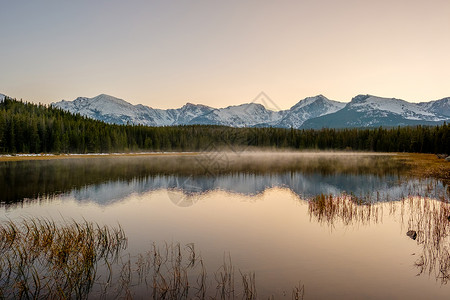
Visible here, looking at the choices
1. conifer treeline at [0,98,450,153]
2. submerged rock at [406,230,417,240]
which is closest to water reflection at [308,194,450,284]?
submerged rock at [406,230,417,240]

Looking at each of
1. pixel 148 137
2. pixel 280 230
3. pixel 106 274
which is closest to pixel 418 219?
pixel 280 230

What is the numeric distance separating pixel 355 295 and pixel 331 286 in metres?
1.02

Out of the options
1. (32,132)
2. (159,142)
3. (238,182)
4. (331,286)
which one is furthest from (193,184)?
(159,142)

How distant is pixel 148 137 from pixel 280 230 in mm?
153981

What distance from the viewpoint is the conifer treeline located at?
112562mm

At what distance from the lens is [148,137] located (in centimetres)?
16850

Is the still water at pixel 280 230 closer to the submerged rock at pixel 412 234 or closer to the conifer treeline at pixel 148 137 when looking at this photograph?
the submerged rock at pixel 412 234

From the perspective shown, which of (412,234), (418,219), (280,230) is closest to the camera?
(412,234)

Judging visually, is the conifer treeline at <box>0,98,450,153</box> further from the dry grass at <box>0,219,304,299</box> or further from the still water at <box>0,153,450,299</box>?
the dry grass at <box>0,219,304,299</box>

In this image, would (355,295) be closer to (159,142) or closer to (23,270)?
(23,270)

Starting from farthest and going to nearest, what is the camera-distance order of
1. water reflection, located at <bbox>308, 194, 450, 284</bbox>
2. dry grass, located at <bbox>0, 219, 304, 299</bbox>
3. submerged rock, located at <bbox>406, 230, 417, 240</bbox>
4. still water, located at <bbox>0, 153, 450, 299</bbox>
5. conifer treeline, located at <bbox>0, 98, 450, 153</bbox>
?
conifer treeline, located at <bbox>0, 98, 450, 153</bbox> < submerged rock, located at <bbox>406, 230, 417, 240</bbox> < water reflection, located at <bbox>308, 194, 450, 284</bbox> < still water, located at <bbox>0, 153, 450, 299</bbox> < dry grass, located at <bbox>0, 219, 304, 299</bbox>

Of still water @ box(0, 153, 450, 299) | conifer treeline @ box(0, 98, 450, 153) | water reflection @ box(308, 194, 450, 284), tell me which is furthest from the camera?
conifer treeline @ box(0, 98, 450, 153)

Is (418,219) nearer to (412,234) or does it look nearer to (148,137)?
(412,234)

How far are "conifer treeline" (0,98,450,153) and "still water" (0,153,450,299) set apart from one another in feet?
267
